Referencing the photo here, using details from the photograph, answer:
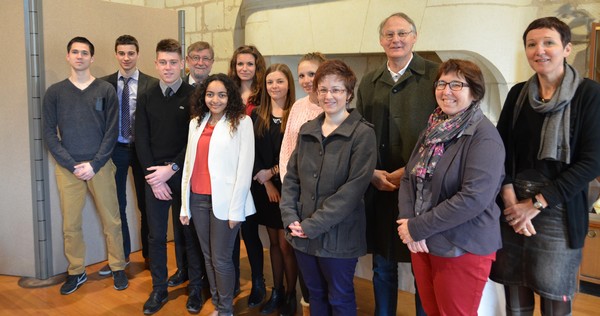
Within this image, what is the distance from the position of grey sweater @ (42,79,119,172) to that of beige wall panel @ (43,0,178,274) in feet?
0.76

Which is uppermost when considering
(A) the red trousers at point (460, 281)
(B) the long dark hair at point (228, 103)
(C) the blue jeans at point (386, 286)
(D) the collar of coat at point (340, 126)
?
(B) the long dark hair at point (228, 103)

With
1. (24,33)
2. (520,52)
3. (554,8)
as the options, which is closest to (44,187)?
(24,33)

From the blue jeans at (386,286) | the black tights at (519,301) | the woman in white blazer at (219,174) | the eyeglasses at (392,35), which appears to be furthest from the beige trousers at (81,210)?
the black tights at (519,301)

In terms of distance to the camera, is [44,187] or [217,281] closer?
[217,281]

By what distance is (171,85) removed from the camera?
271cm

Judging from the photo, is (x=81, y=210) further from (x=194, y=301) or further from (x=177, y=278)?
(x=194, y=301)

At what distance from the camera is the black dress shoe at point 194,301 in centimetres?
273

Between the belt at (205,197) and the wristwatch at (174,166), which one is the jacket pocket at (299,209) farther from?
the wristwatch at (174,166)

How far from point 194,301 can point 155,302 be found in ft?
0.75

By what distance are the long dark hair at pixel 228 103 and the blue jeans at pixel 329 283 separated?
0.75 metres

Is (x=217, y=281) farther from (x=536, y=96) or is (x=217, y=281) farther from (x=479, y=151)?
(x=536, y=96)

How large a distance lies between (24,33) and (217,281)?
1948 millimetres

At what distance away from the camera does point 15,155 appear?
3.12 metres

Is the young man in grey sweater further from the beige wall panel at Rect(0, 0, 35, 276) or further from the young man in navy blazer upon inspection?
the beige wall panel at Rect(0, 0, 35, 276)
